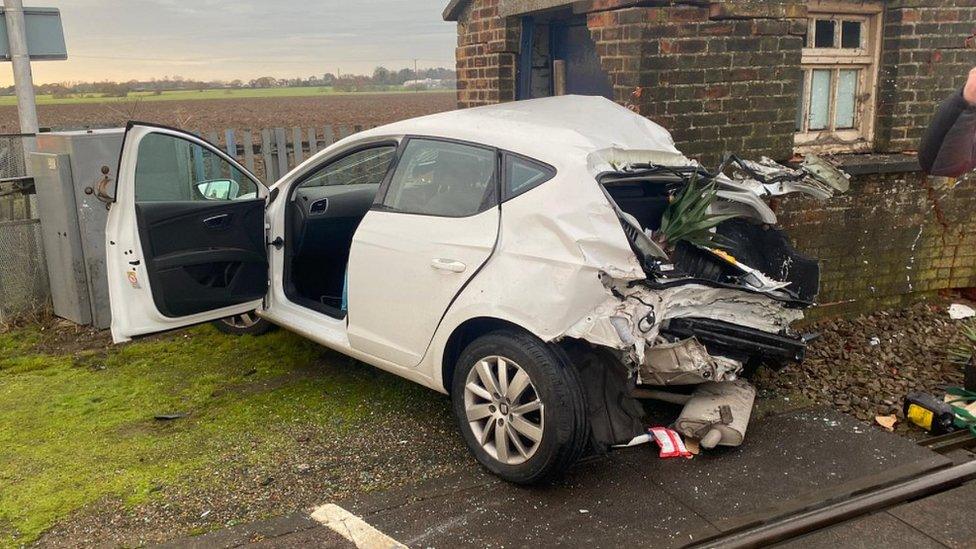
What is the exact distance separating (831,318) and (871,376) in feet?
4.02

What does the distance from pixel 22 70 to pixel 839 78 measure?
7.16m

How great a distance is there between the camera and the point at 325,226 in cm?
556

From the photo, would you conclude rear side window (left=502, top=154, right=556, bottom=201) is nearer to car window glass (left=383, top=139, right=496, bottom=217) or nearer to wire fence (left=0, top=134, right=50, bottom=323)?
car window glass (left=383, top=139, right=496, bottom=217)

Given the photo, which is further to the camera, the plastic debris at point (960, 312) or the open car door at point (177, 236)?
the plastic debris at point (960, 312)

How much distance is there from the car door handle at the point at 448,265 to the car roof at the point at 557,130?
0.65 m

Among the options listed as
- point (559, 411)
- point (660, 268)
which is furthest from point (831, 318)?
point (559, 411)

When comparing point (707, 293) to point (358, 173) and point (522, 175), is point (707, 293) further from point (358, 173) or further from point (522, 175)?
point (358, 173)

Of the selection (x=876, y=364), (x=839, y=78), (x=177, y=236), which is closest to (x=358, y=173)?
(x=177, y=236)

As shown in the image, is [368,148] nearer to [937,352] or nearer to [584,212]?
[584,212]

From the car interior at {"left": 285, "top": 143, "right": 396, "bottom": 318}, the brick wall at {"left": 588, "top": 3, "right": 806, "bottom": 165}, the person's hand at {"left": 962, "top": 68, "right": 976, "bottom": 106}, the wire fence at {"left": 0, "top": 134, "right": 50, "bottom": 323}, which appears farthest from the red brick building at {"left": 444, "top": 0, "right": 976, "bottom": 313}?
Result: the wire fence at {"left": 0, "top": 134, "right": 50, "bottom": 323}

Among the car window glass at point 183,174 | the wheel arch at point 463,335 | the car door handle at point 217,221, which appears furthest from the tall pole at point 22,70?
the wheel arch at point 463,335

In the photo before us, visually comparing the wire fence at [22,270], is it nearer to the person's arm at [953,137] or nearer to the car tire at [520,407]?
the car tire at [520,407]

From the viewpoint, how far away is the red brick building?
238 inches

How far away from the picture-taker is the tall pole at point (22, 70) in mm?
6785
